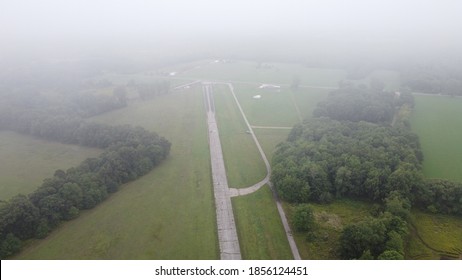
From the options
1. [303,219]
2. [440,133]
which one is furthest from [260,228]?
[440,133]

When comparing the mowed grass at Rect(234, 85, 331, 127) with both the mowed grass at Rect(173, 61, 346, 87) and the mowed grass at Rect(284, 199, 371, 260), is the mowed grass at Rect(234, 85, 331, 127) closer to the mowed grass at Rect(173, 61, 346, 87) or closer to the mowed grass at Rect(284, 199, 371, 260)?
the mowed grass at Rect(173, 61, 346, 87)

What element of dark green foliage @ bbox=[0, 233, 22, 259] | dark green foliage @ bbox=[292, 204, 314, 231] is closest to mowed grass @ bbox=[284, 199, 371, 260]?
dark green foliage @ bbox=[292, 204, 314, 231]

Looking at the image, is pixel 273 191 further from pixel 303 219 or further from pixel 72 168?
pixel 72 168

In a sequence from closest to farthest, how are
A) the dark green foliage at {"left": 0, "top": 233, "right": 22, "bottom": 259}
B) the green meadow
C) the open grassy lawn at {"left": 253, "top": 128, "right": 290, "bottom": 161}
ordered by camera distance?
the dark green foliage at {"left": 0, "top": 233, "right": 22, "bottom": 259}
the green meadow
the open grassy lawn at {"left": 253, "top": 128, "right": 290, "bottom": 161}

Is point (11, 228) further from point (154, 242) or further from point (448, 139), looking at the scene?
point (448, 139)

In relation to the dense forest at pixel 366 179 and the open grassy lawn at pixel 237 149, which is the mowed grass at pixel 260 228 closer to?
the dense forest at pixel 366 179

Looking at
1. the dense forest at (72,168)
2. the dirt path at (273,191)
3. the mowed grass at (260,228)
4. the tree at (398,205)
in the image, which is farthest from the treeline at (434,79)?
the dense forest at (72,168)
